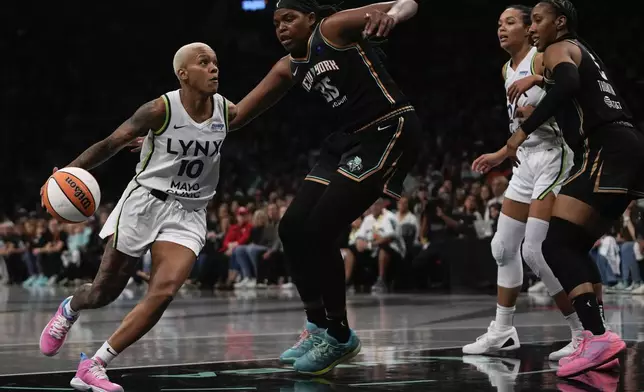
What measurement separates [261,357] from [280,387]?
1.43 m

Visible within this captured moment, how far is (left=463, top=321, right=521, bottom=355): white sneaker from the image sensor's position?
6.67 m

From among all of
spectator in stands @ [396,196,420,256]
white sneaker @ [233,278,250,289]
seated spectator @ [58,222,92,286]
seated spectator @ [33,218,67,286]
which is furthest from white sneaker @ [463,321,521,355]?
seated spectator @ [33,218,67,286]

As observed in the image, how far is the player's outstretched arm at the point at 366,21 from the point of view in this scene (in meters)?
5.27

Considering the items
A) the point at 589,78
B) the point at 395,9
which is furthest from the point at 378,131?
the point at 589,78

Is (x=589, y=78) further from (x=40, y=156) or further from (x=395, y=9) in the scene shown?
(x=40, y=156)

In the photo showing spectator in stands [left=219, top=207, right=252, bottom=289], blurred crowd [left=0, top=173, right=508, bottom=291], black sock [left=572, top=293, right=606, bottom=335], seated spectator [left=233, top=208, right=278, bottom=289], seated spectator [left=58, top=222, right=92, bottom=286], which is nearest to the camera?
black sock [left=572, top=293, right=606, bottom=335]

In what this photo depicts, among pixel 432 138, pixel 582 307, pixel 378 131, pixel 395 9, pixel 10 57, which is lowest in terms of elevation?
pixel 582 307

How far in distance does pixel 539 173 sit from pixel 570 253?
1.03m

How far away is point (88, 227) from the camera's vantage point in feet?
65.6

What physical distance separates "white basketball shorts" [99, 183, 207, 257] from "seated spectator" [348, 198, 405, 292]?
945 centimetres

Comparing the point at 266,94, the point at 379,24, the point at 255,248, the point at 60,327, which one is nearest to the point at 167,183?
the point at 266,94

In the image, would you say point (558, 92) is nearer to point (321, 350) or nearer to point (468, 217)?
point (321, 350)

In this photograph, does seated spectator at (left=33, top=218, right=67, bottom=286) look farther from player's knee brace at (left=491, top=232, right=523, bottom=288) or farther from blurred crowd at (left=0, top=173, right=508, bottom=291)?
player's knee brace at (left=491, top=232, right=523, bottom=288)

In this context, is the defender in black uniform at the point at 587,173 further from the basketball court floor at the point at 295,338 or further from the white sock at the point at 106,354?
the white sock at the point at 106,354
